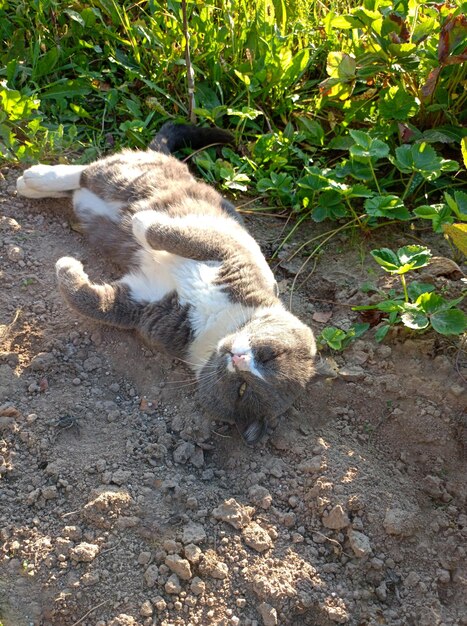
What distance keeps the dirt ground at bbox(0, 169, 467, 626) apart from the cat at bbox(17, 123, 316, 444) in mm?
129

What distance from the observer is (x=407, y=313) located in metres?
3.02

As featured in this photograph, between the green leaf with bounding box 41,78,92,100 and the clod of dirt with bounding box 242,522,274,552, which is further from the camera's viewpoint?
the green leaf with bounding box 41,78,92,100

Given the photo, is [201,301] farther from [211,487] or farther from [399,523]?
[399,523]

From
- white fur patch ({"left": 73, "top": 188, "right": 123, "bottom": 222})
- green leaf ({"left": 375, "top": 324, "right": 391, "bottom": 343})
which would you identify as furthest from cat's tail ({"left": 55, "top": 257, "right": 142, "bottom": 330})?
green leaf ({"left": 375, "top": 324, "right": 391, "bottom": 343})

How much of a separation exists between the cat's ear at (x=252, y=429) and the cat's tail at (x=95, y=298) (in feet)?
2.42

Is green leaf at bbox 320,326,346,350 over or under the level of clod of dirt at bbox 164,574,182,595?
over

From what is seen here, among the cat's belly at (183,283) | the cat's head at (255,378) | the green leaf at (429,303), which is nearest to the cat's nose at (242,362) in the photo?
the cat's head at (255,378)

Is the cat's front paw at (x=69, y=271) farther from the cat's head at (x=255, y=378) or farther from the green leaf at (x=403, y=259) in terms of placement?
the green leaf at (x=403, y=259)

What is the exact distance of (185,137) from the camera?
4.16m

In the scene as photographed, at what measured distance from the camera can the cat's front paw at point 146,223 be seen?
3430 mm

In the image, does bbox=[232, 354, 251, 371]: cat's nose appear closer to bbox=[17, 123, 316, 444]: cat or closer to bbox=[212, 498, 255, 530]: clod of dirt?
bbox=[17, 123, 316, 444]: cat

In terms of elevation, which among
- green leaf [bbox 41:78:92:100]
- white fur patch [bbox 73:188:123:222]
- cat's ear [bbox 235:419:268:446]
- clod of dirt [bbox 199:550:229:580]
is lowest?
clod of dirt [bbox 199:550:229:580]

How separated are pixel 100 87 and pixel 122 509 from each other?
3.01m

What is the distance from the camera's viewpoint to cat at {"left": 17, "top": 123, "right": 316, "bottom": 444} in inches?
121
